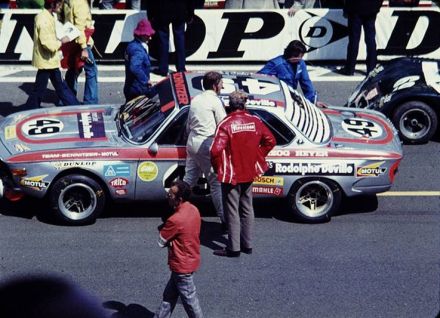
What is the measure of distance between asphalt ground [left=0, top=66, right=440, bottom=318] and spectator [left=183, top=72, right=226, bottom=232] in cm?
Answer: 60

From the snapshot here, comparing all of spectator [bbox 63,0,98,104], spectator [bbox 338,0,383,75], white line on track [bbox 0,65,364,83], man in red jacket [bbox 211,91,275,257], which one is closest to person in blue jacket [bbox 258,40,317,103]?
man in red jacket [bbox 211,91,275,257]

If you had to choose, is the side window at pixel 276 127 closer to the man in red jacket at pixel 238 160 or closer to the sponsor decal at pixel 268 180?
the sponsor decal at pixel 268 180

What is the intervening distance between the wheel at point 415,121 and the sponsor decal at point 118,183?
4135mm

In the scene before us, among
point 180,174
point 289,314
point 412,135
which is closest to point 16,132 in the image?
point 180,174

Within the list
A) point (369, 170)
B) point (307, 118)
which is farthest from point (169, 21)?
point (369, 170)

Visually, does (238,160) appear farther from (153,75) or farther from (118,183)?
(153,75)

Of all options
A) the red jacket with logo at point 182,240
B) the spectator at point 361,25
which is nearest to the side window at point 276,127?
the red jacket with logo at point 182,240

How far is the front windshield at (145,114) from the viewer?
8.28 metres

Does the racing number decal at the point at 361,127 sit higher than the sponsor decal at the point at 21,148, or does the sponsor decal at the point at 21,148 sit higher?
the racing number decal at the point at 361,127

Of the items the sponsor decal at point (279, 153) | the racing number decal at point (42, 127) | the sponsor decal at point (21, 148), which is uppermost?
the sponsor decal at point (279, 153)

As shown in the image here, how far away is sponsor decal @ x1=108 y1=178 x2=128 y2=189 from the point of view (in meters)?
8.09

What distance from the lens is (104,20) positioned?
1438 centimetres

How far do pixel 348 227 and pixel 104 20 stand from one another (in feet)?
24.9

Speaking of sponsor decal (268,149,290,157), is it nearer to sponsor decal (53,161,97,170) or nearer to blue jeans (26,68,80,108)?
sponsor decal (53,161,97,170)
